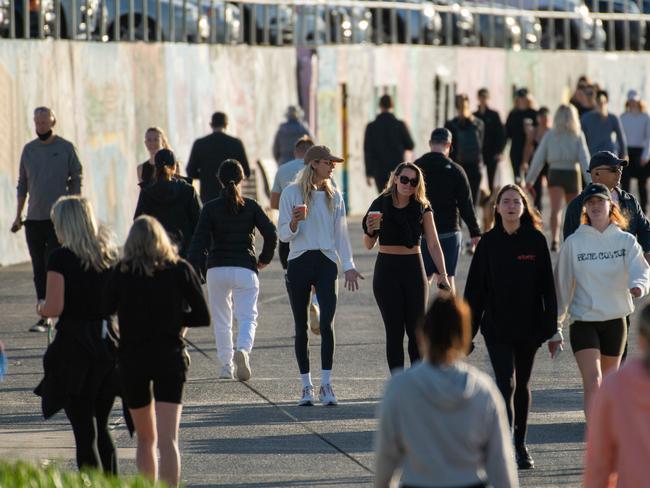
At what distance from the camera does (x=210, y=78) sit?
86.0 feet

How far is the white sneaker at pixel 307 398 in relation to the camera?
1192 cm

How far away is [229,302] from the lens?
12961 mm

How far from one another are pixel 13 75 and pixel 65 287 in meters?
12.2

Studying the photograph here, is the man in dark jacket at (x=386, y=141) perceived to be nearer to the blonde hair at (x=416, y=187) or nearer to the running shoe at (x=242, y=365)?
the running shoe at (x=242, y=365)

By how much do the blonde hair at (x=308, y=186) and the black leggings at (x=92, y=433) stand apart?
3650 millimetres

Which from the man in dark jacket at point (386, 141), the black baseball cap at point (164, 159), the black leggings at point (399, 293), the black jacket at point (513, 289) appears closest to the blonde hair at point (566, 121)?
the man in dark jacket at point (386, 141)

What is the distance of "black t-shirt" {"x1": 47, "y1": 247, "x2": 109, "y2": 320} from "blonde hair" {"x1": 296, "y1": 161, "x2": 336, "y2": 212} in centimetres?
356

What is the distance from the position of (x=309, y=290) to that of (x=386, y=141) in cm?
984

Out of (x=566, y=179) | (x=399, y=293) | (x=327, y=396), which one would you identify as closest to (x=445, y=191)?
(x=399, y=293)

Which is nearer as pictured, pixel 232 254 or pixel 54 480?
pixel 54 480

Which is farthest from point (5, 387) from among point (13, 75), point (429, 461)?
point (13, 75)

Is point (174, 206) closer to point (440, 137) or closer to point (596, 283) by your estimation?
point (440, 137)

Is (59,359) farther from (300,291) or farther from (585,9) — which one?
(585,9)

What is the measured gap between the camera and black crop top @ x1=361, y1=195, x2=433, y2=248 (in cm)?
1176
